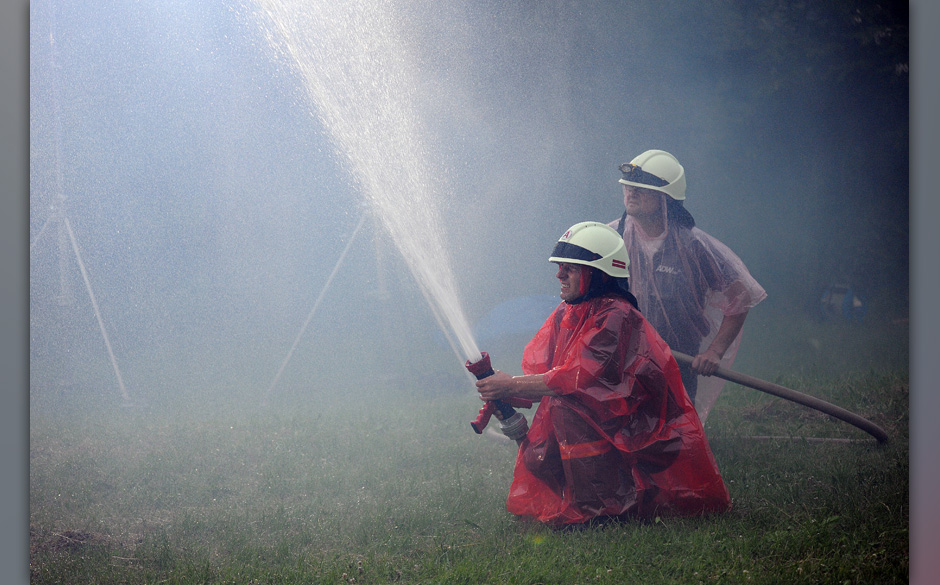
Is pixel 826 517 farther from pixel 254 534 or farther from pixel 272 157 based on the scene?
pixel 272 157

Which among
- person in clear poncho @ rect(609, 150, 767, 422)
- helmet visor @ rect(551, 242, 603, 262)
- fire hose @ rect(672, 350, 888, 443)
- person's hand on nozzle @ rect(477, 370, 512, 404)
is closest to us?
person's hand on nozzle @ rect(477, 370, 512, 404)

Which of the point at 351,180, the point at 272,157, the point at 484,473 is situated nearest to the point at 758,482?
the point at 484,473

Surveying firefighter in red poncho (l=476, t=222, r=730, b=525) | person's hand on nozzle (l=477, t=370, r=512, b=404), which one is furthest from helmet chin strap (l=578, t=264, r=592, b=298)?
person's hand on nozzle (l=477, t=370, r=512, b=404)

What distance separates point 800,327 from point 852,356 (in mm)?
312

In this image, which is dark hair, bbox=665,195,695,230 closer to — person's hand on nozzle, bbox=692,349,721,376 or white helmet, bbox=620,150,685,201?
white helmet, bbox=620,150,685,201

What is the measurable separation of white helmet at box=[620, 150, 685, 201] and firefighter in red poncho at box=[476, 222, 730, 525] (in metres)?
0.74

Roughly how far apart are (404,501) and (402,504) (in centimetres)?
3

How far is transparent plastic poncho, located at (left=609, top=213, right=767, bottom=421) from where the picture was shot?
385 cm

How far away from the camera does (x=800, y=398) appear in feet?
12.2

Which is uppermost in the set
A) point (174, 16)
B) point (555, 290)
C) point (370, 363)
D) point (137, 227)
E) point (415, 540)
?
point (174, 16)

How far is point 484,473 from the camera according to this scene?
3.86m

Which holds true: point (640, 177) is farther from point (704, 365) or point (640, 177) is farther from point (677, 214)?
point (704, 365)

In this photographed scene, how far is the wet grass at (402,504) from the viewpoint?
10.2 feet

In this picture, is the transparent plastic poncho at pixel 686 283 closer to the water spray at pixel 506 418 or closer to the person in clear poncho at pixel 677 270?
the person in clear poncho at pixel 677 270
